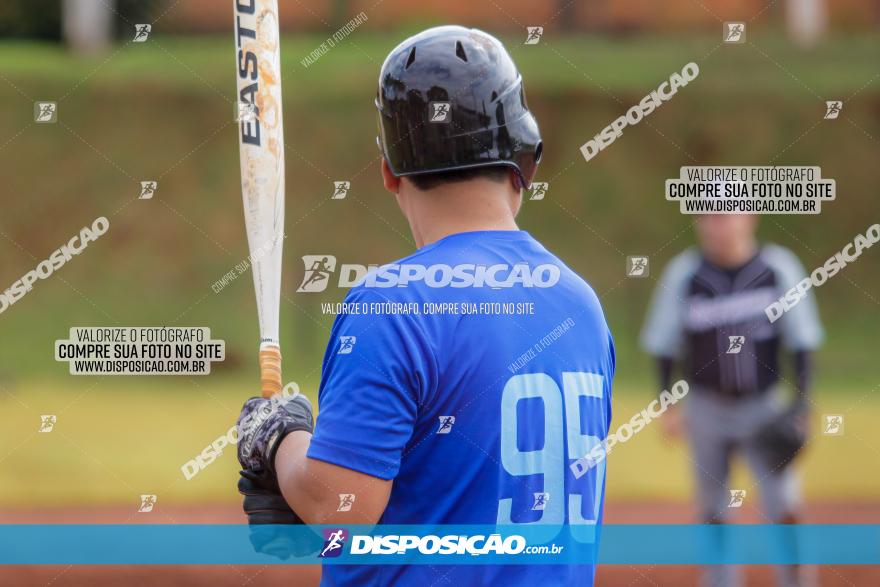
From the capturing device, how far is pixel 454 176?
1749 millimetres

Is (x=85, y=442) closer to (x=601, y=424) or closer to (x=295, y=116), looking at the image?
(x=295, y=116)

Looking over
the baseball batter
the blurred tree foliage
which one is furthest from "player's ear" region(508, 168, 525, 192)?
the blurred tree foliage

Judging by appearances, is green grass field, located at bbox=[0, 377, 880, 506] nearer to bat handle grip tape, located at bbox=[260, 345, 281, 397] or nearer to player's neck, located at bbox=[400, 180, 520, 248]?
bat handle grip tape, located at bbox=[260, 345, 281, 397]

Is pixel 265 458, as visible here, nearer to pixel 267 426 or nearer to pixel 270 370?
pixel 267 426

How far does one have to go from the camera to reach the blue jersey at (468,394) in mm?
1552

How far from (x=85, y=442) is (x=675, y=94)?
11.1 meters

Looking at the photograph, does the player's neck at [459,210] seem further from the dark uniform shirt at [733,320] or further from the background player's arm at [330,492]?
the dark uniform shirt at [733,320]

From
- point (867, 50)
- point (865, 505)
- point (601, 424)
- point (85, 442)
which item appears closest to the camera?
point (601, 424)

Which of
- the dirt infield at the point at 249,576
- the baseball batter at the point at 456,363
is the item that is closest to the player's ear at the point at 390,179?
the baseball batter at the point at 456,363

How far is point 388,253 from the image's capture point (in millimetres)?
15562

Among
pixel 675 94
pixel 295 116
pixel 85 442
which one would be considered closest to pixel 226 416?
pixel 85 442

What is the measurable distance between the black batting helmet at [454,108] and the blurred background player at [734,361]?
3.42 metres

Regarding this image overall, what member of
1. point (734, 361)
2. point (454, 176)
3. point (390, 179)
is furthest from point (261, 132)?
point (734, 361)

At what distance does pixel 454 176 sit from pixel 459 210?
60mm
